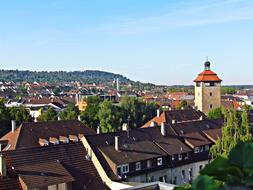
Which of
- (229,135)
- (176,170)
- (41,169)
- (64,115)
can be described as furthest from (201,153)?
(64,115)

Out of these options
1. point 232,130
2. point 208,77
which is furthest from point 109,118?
point 232,130

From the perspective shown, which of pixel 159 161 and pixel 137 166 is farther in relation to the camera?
pixel 159 161

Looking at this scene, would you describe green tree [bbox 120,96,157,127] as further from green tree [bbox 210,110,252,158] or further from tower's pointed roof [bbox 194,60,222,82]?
green tree [bbox 210,110,252,158]

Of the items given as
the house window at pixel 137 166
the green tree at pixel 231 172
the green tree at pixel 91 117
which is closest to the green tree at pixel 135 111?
the green tree at pixel 91 117

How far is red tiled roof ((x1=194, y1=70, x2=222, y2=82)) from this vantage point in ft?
216

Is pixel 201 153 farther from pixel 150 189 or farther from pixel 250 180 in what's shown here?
pixel 250 180

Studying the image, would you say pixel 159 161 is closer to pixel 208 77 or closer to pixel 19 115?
pixel 19 115

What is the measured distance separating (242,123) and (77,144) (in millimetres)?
12094

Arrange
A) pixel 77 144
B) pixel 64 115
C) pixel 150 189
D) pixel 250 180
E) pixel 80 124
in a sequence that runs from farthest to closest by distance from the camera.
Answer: pixel 64 115 < pixel 80 124 < pixel 77 144 < pixel 150 189 < pixel 250 180

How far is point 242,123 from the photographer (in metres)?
29.3

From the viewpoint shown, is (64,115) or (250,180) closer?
(250,180)

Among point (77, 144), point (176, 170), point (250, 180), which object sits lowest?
point (176, 170)

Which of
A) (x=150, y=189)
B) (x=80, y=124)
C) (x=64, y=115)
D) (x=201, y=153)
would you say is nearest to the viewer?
(x=150, y=189)

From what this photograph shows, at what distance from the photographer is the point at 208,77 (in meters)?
66.0
